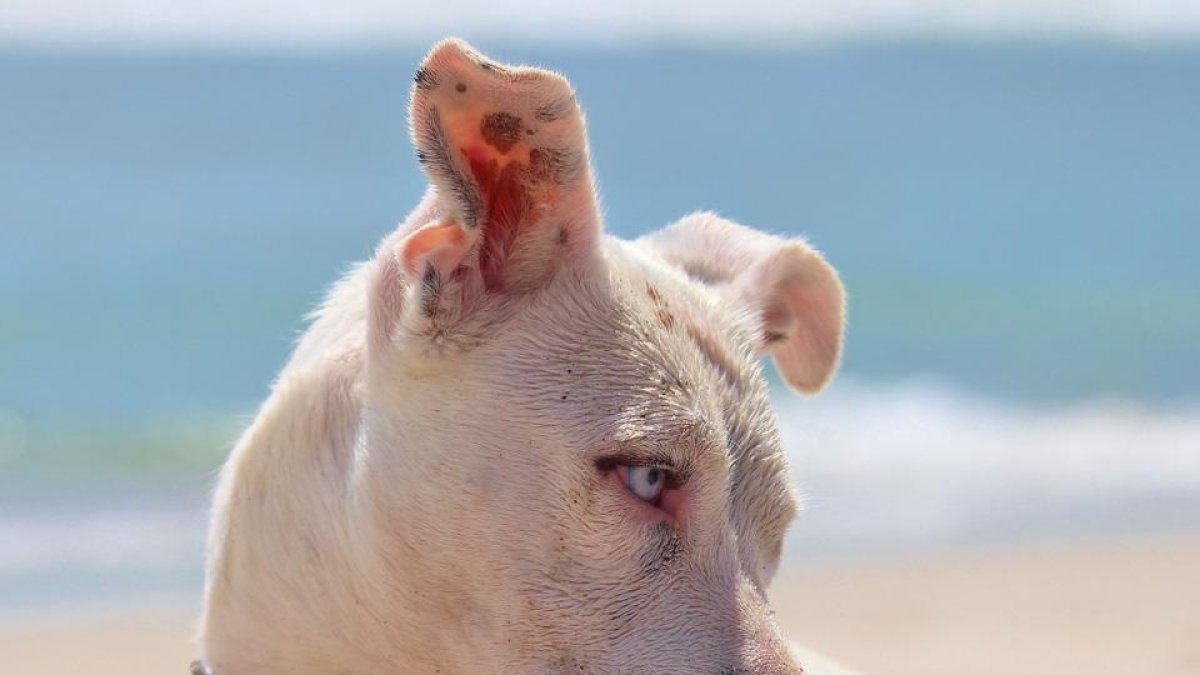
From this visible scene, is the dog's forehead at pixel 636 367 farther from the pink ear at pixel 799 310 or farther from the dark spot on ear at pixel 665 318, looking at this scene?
the pink ear at pixel 799 310

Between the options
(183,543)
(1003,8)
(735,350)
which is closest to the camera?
(735,350)

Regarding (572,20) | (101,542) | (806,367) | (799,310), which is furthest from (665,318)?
(572,20)

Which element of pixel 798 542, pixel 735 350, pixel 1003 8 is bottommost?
pixel 735 350

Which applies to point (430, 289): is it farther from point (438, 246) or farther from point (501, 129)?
point (501, 129)

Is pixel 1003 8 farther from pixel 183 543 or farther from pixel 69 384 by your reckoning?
pixel 183 543

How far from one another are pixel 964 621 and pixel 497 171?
5.73 meters

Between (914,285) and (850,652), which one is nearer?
(850,652)

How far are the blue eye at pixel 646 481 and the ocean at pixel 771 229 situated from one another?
12.8 ft

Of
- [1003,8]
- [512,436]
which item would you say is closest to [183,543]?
[512,436]

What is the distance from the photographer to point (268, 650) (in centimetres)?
317

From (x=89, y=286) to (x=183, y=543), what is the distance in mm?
6090

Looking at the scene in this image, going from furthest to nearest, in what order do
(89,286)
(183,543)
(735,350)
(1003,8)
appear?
(1003,8), (89,286), (183,543), (735,350)

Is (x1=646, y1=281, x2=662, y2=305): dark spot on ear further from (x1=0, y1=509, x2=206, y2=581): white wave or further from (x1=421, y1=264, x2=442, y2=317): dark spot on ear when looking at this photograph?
(x1=0, y1=509, x2=206, y2=581): white wave

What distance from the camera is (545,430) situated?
2.80m
